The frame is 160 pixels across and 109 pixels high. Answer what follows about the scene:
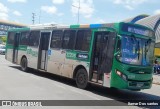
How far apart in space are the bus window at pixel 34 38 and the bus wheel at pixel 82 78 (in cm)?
513

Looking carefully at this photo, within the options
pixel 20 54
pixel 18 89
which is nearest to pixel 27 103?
pixel 18 89

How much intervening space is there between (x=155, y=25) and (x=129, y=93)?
3382cm

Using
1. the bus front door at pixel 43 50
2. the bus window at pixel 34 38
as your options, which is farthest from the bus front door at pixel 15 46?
the bus front door at pixel 43 50

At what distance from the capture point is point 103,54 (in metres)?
12.5

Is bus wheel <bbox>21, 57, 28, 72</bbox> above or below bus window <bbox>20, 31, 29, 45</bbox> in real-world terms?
below

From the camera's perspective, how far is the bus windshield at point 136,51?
11703mm

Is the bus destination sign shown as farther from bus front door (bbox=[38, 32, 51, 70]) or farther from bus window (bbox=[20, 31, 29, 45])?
bus window (bbox=[20, 31, 29, 45])

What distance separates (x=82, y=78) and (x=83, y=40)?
1623mm

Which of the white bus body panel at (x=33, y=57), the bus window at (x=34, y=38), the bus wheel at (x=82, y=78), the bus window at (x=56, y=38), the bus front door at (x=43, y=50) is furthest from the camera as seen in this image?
the bus window at (x=34, y=38)

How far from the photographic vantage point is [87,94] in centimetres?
1220

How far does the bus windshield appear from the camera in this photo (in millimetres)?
11703

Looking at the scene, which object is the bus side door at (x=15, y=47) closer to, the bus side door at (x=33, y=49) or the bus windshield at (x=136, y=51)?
the bus side door at (x=33, y=49)

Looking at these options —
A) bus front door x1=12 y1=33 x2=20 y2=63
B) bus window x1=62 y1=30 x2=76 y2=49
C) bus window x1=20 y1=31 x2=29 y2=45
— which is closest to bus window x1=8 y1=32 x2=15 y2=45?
bus front door x1=12 y1=33 x2=20 y2=63

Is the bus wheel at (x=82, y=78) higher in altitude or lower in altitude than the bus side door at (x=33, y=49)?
lower
